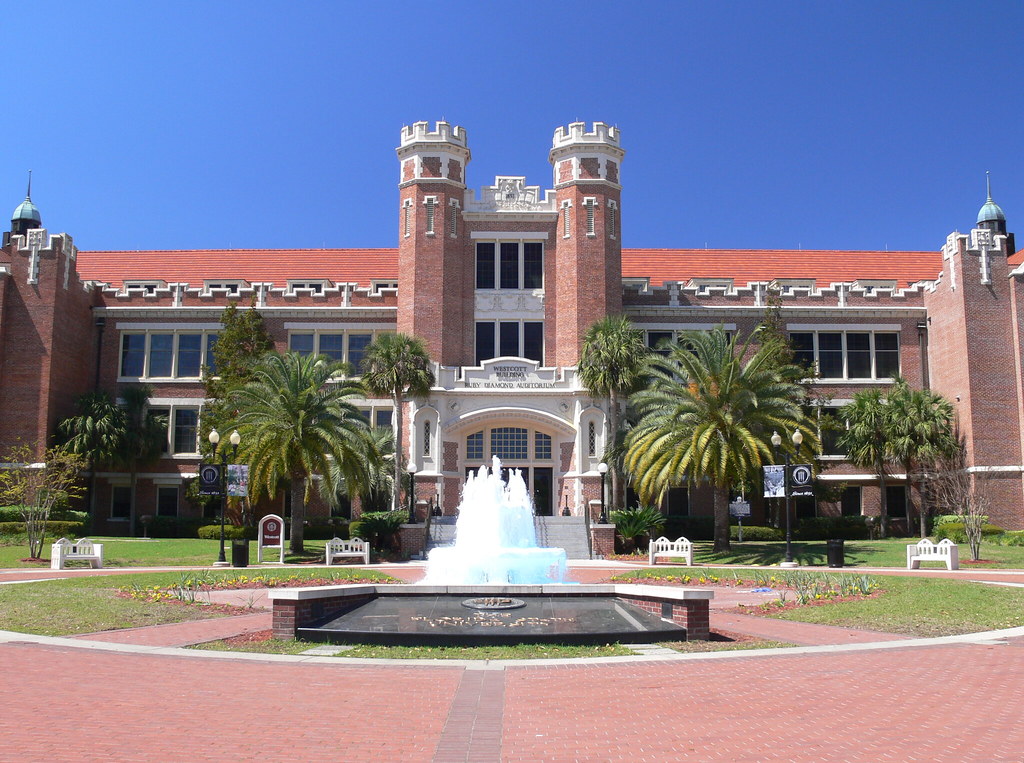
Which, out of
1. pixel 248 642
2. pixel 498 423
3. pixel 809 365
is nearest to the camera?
pixel 248 642

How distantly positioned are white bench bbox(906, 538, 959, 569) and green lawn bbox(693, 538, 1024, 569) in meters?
0.37

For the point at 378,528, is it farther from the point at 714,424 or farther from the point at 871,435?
the point at 871,435

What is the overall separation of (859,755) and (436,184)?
36427mm

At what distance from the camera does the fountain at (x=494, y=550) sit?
1961 cm

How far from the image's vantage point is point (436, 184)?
40.8m

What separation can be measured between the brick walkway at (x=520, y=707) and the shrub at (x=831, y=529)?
1088 inches

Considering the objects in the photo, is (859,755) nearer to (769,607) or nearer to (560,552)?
(769,607)

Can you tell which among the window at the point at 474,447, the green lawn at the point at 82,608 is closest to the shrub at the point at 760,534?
the window at the point at 474,447

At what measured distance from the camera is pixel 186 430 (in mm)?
42969

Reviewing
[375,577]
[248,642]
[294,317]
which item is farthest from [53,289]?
[248,642]

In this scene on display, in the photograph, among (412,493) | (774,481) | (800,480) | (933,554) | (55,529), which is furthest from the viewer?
(412,493)

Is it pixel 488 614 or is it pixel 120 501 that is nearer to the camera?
pixel 488 614

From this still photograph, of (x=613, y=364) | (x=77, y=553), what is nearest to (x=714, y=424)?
(x=613, y=364)

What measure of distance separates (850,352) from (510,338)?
1634cm
